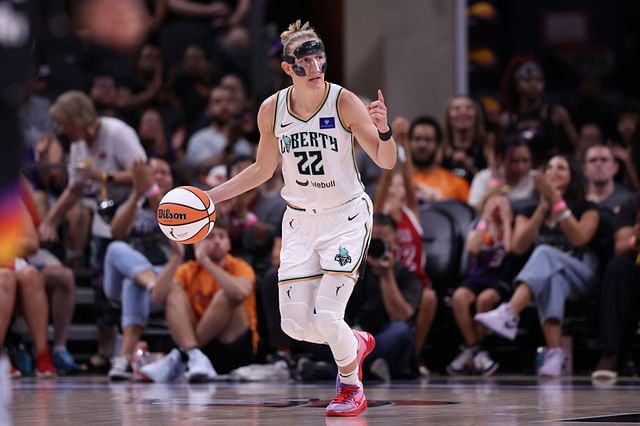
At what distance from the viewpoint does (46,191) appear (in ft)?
35.4

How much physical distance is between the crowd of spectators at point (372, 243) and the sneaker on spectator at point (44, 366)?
1cm

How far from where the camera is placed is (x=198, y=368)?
Result: 891 centimetres

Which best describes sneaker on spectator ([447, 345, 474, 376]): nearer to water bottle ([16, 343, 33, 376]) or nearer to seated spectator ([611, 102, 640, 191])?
seated spectator ([611, 102, 640, 191])

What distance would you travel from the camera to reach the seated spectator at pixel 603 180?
9930 millimetres

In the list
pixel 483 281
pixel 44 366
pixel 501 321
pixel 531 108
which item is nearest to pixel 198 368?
pixel 44 366

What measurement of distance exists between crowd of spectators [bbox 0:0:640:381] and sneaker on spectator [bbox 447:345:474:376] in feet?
0.03

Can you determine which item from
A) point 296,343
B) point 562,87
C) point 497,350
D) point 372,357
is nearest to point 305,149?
point 372,357

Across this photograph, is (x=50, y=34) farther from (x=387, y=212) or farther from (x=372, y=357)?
(x=372, y=357)

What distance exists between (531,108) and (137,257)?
13.4 ft

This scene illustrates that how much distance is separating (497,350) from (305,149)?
14.2ft

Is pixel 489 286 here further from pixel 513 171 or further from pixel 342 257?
pixel 342 257

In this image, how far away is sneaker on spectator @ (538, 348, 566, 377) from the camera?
918cm

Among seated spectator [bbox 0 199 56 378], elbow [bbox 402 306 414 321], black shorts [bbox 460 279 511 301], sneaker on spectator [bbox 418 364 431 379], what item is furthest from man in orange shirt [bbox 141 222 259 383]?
black shorts [bbox 460 279 511 301]

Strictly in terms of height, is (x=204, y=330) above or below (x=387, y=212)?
below
